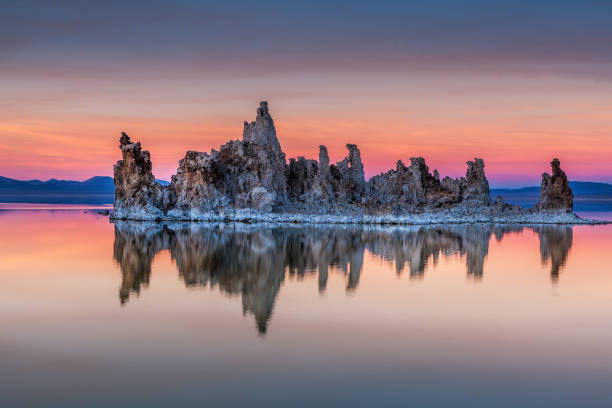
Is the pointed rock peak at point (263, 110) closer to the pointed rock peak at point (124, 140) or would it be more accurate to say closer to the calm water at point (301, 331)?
the pointed rock peak at point (124, 140)

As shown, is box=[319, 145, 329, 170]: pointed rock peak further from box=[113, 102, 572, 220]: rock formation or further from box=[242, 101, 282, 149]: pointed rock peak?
box=[242, 101, 282, 149]: pointed rock peak

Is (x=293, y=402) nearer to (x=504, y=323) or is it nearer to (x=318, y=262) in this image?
(x=504, y=323)

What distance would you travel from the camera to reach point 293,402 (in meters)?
6.79

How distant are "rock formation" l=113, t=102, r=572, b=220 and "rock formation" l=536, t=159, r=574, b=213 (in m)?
0.08

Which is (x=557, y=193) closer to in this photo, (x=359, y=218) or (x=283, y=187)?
(x=359, y=218)

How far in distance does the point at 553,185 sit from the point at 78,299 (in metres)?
46.0

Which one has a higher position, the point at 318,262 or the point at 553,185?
the point at 553,185

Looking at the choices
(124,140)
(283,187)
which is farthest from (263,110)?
(124,140)

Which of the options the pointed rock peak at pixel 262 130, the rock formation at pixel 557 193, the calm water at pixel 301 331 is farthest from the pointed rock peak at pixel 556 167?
the calm water at pixel 301 331


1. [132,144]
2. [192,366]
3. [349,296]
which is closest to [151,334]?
[192,366]

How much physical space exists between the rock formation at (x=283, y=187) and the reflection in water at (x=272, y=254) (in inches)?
528

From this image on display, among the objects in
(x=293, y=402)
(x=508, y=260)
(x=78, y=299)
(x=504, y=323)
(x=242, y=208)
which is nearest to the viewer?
(x=293, y=402)

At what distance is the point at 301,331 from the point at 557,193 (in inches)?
1792

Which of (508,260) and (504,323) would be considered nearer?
(504,323)
